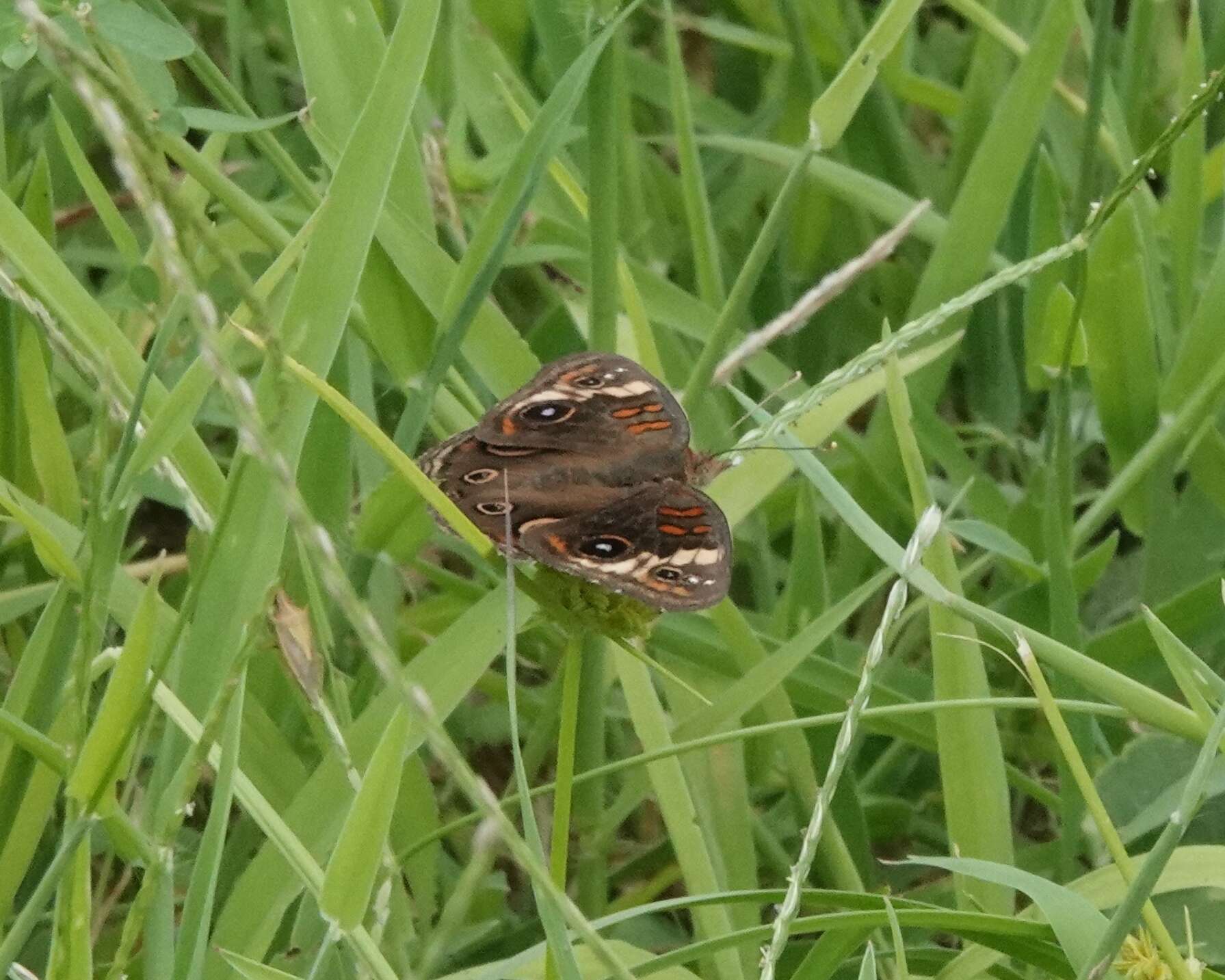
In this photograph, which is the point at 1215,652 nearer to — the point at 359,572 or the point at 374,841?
the point at 359,572

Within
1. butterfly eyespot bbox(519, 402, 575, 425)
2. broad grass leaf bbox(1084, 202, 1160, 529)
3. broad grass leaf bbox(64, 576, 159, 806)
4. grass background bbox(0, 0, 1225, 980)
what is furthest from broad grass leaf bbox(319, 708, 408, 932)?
broad grass leaf bbox(1084, 202, 1160, 529)

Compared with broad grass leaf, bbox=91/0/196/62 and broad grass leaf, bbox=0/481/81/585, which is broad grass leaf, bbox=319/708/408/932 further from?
broad grass leaf, bbox=91/0/196/62

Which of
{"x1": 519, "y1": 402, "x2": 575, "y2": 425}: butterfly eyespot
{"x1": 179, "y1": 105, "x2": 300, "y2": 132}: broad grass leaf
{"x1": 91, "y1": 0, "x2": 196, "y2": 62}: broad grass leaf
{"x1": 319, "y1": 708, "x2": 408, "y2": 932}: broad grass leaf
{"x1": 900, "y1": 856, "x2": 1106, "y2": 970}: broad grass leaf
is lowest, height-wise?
{"x1": 900, "y1": 856, "x2": 1106, "y2": 970}: broad grass leaf

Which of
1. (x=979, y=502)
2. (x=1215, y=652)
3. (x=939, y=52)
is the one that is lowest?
(x=1215, y=652)

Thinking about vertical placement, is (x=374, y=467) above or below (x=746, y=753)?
above

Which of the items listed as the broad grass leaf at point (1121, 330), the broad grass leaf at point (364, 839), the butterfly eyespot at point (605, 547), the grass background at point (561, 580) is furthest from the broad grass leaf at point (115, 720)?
the broad grass leaf at point (1121, 330)

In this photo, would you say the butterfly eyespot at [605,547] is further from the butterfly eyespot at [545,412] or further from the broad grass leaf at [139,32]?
the broad grass leaf at [139,32]

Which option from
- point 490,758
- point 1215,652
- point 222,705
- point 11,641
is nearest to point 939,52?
point 1215,652
